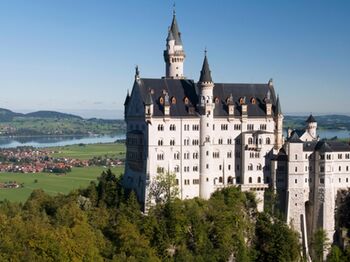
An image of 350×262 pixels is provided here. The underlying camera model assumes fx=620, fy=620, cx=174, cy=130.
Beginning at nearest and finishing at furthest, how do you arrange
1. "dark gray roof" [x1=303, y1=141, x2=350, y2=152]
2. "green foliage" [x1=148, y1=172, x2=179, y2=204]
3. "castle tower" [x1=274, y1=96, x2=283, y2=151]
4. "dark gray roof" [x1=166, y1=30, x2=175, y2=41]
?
"green foliage" [x1=148, y1=172, x2=179, y2=204], "dark gray roof" [x1=303, y1=141, x2=350, y2=152], "castle tower" [x1=274, y1=96, x2=283, y2=151], "dark gray roof" [x1=166, y1=30, x2=175, y2=41]

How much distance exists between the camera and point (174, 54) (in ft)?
340

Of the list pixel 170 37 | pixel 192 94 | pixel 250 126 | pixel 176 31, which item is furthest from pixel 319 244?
pixel 176 31

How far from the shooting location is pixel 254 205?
316ft

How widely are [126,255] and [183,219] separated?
1010cm

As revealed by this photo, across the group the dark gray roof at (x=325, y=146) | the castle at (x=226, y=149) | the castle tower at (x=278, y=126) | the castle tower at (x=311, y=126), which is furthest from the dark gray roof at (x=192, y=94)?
the dark gray roof at (x=325, y=146)

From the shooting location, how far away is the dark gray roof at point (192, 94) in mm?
94875

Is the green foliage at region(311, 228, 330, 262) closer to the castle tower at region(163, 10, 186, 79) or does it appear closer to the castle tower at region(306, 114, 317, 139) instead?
the castle tower at region(306, 114, 317, 139)

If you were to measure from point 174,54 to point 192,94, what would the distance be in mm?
9758

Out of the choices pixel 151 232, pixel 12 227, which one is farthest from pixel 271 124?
pixel 12 227

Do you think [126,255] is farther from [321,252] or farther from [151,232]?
[321,252]

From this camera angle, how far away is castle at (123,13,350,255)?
3691 inches

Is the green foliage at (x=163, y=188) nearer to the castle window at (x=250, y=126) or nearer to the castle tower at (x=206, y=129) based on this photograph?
the castle tower at (x=206, y=129)

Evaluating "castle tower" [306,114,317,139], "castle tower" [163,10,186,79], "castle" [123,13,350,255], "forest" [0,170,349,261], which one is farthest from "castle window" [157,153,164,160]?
"castle tower" [306,114,317,139]

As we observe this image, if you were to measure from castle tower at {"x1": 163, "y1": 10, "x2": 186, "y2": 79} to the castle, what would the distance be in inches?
35.4
